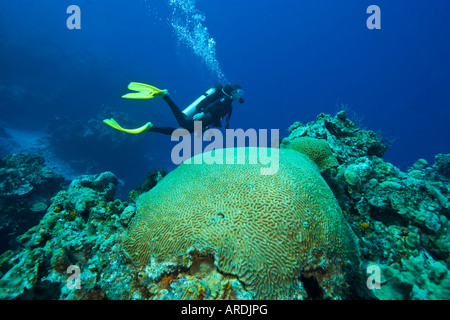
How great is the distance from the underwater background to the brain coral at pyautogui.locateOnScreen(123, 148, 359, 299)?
1602 mm

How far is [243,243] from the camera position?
2.25m

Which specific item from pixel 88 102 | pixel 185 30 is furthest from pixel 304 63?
pixel 88 102

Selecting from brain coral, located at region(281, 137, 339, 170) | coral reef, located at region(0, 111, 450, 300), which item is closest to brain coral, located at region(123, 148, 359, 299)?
coral reef, located at region(0, 111, 450, 300)

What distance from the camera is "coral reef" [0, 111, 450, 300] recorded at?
7.06 ft

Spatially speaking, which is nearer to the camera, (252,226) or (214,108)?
(252,226)

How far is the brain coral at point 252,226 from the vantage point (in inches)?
83.4

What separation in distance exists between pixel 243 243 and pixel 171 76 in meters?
68.4

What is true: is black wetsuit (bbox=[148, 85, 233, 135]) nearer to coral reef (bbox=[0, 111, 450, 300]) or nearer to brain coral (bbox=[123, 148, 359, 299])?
coral reef (bbox=[0, 111, 450, 300])

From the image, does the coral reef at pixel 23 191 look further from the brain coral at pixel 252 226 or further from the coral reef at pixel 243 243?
the brain coral at pixel 252 226

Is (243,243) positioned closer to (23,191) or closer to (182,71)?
(23,191)

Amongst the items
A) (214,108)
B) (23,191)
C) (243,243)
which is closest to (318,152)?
(243,243)

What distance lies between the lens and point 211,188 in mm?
3154

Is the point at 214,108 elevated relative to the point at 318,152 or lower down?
elevated
